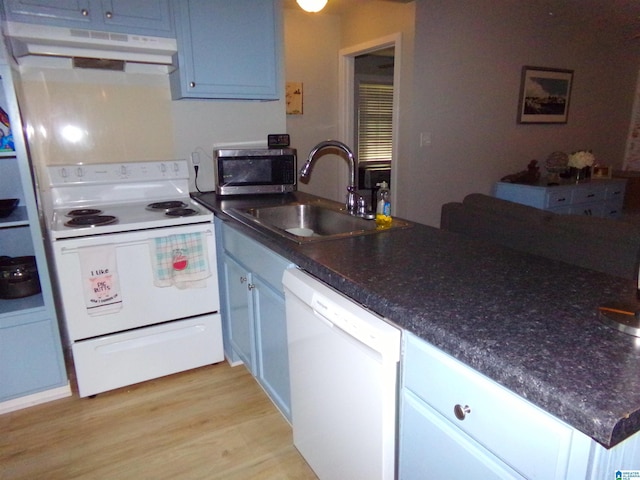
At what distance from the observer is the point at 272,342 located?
1756 millimetres

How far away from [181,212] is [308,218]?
667 millimetres

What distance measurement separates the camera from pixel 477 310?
95 cm

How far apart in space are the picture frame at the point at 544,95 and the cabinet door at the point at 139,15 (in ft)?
11.8

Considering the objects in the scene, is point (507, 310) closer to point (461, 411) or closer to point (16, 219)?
point (461, 411)

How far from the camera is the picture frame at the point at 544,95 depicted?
436 cm

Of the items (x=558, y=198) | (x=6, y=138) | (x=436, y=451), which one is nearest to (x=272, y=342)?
(x=436, y=451)

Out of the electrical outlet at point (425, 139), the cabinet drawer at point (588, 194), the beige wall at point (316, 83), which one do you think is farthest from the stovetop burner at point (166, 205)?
the cabinet drawer at point (588, 194)

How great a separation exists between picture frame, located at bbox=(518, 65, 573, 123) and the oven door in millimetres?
3746

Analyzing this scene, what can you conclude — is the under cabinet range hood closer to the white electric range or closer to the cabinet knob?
the white electric range

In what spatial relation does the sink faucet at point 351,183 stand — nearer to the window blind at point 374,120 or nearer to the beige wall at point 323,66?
the beige wall at point 323,66

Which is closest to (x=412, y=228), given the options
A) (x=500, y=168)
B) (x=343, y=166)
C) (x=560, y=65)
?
(x=343, y=166)

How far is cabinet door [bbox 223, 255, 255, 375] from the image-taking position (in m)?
1.98

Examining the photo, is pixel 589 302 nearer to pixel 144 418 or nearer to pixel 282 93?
pixel 144 418

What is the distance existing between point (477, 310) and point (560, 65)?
4.73 meters
